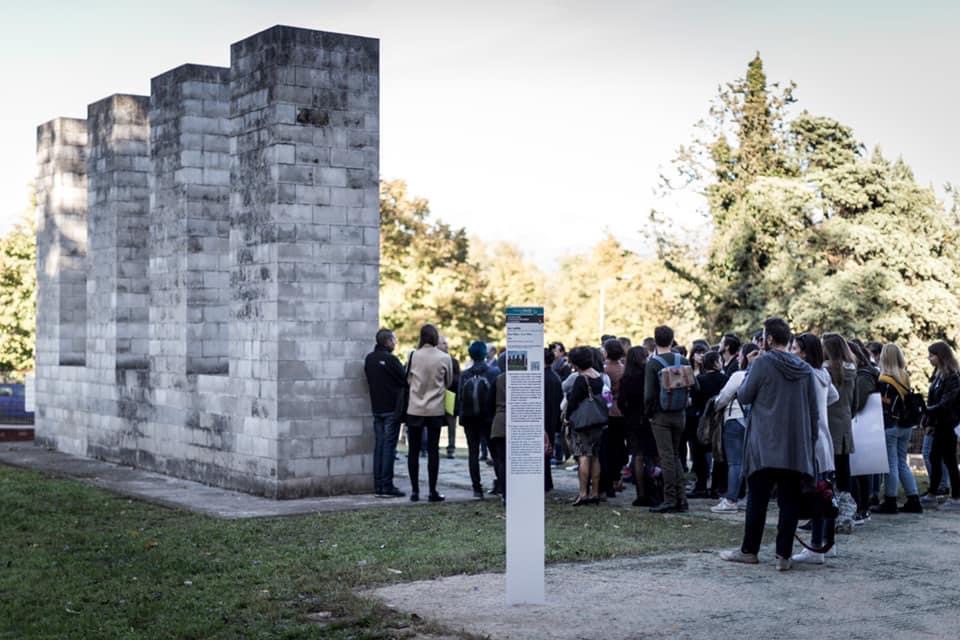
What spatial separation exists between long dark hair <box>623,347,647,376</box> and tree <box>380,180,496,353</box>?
3445cm

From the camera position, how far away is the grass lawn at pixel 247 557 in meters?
9.02

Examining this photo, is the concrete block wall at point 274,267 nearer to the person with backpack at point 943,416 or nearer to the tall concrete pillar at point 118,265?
the tall concrete pillar at point 118,265

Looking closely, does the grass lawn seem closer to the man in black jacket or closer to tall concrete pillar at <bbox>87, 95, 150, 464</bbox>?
the man in black jacket

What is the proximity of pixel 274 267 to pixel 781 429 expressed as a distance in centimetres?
743

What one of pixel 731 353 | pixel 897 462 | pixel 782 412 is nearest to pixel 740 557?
pixel 782 412

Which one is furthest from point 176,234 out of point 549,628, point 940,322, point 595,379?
point 940,322

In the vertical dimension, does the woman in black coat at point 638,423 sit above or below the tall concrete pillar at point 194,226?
below

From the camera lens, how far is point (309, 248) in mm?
16328

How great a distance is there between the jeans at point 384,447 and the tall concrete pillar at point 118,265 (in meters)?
6.47

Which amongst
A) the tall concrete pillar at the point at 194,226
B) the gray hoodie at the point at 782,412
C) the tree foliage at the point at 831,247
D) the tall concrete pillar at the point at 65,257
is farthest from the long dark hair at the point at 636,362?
the tree foliage at the point at 831,247

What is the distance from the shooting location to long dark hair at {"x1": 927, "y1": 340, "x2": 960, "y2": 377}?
15.2 metres

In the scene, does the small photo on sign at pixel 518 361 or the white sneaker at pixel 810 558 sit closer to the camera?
the small photo on sign at pixel 518 361

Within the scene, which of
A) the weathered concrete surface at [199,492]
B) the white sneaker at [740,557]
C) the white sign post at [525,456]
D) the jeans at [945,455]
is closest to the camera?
the white sign post at [525,456]

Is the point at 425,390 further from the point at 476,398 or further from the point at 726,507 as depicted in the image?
the point at 726,507
